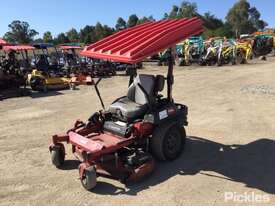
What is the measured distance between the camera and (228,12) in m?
100

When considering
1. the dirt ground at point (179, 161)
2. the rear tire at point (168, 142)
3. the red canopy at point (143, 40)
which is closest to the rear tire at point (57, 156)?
→ the dirt ground at point (179, 161)

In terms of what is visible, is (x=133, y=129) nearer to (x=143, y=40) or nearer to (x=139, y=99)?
(x=139, y=99)

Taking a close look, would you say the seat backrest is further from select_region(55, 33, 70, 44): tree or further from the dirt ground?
select_region(55, 33, 70, 44): tree

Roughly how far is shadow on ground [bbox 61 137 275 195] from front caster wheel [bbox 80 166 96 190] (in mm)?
124

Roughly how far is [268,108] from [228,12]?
9458 centimetres

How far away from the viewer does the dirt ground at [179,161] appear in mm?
5768

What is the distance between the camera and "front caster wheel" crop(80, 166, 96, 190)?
5867 mm

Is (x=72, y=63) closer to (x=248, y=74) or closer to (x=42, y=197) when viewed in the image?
(x=248, y=74)

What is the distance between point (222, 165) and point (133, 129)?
1683 mm

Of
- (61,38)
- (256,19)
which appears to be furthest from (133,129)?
(256,19)

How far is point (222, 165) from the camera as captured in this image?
6.78m

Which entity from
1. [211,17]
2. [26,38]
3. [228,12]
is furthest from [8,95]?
[228,12]

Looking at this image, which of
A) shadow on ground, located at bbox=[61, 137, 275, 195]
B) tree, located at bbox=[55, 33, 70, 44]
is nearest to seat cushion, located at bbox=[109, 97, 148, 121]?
shadow on ground, located at bbox=[61, 137, 275, 195]

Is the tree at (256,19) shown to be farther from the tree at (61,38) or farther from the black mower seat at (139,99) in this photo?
the black mower seat at (139,99)
